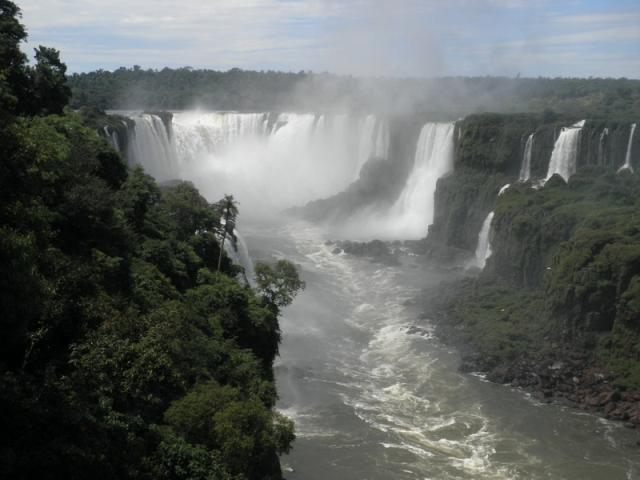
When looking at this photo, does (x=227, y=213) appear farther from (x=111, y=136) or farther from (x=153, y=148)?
(x=153, y=148)

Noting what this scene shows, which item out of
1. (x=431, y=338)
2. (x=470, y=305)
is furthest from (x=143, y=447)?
(x=470, y=305)

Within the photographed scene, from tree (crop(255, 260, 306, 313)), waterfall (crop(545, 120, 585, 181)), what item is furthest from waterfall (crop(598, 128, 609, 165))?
tree (crop(255, 260, 306, 313))

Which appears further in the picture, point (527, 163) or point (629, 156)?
point (527, 163)

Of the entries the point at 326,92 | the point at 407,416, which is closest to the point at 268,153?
the point at 326,92

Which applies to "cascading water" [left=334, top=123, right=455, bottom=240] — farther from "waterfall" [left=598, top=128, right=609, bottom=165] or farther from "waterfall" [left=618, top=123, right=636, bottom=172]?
"waterfall" [left=618, top=123, right=636, bottom=172]

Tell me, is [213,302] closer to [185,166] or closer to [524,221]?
[524,221]

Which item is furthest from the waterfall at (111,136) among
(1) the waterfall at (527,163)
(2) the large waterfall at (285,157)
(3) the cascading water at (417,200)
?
(1) the waterfall at (527,163)
